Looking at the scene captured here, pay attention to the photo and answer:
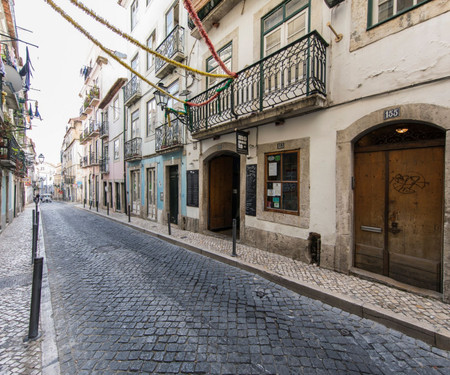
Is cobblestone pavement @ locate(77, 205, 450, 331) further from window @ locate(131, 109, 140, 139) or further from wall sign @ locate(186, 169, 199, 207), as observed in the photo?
window @ locate(131, 109, 140, 139)

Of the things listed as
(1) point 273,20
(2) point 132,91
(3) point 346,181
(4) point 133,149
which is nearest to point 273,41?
(1) point 273,20

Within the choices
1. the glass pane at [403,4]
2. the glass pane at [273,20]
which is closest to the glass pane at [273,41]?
the glass pane at [273,20]

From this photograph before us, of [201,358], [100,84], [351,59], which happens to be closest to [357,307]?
[201,358]

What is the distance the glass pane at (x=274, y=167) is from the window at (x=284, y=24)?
303cm

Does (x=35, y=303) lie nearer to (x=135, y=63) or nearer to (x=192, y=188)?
(x=192, y=188)

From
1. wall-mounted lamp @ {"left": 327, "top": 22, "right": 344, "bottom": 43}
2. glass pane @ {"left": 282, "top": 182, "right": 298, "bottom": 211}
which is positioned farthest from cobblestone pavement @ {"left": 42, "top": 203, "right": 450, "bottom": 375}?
wall-mounted lamp @ {"left": 327, "top": 22, "right": 344, "bottom": 43}

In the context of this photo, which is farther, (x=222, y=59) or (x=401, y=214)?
(x=222, y=59)

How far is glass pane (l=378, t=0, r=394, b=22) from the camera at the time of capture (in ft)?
13.2

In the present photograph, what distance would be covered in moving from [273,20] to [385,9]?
2.91 m

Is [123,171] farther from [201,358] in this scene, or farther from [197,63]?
[201,358]

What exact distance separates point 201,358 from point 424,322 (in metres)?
2.94

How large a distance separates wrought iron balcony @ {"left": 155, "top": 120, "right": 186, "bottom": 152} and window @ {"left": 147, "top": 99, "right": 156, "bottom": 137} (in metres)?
1.31

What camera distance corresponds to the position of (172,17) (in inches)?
421

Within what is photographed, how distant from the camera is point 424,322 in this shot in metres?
2.86
